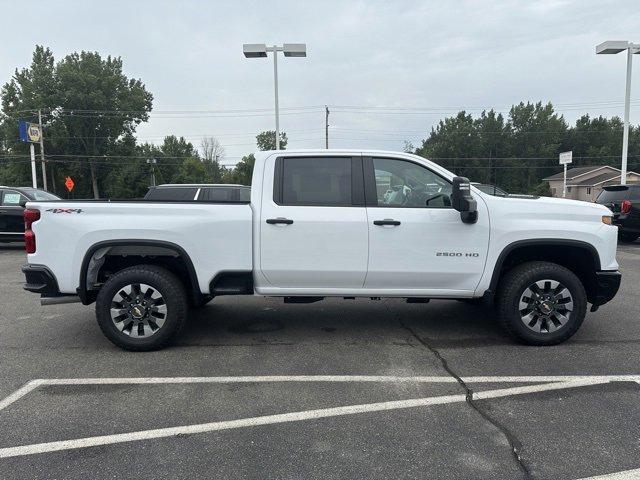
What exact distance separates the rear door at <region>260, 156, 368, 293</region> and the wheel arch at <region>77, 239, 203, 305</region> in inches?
28.3

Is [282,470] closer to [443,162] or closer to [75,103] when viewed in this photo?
[75,103]

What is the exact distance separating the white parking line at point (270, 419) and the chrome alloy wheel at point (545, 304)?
856mm

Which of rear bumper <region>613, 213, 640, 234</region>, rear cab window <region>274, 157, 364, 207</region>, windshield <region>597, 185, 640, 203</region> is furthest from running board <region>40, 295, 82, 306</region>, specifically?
windshield <region>597, 185, 640, 203</region>

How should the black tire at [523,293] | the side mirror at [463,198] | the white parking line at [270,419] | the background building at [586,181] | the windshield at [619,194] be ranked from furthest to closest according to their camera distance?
the background building at [586,181] < the windshield at [619,194] < the black tire at [523,293] < the side mirror at [463,198] < the white parking line at [270,419]

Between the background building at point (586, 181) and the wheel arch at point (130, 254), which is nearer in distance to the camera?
the wheel arch at point (130, 254)

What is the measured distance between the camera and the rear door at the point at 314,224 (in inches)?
180

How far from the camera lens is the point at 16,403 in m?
3.62

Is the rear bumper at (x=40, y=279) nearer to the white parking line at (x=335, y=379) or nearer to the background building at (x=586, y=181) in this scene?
the white parking line at (x=335, y=379)

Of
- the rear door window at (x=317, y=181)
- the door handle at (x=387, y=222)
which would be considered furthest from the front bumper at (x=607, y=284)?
the rear door window at (x=317, y=181)

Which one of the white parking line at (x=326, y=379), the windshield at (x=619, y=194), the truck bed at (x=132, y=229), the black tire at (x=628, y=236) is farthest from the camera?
the black tire at (x=628, y=236)

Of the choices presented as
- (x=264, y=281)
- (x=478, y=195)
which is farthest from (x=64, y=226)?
(x=478, y=195)

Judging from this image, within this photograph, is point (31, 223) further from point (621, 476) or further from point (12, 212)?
point (12, 212)

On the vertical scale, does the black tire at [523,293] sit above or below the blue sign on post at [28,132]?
below

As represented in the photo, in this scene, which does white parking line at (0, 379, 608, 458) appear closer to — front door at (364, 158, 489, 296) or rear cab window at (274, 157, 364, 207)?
front door at (364, 158, 489, 296)
